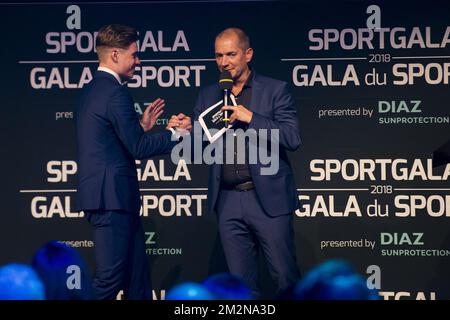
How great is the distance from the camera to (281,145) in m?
5.41

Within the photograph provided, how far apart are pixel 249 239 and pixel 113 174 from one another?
1.00m

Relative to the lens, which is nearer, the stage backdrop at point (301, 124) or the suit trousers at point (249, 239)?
the suit trousers at point (249, 239)

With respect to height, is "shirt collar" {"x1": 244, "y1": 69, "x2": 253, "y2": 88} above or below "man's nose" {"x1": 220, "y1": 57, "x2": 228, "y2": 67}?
below

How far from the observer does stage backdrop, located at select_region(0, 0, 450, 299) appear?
20.9ft

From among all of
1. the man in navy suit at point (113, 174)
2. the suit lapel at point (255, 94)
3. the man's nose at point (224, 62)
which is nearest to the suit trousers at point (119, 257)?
the man in navy suit at point (113, 174)

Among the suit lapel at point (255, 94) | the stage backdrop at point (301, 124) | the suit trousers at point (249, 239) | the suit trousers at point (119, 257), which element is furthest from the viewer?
the stage backdrop at point (301, 124)

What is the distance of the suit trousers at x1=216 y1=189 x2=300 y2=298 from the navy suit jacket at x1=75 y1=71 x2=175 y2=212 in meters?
0.61

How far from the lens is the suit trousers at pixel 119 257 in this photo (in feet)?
16.8

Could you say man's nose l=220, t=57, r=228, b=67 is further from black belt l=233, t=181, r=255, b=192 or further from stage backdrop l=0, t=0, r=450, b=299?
stage backdrop l=0, t=0, r=450, b=299

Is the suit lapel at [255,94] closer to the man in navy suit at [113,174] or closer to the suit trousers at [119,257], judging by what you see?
the man in navy suit at [113,174]

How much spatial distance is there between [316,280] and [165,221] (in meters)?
4.29

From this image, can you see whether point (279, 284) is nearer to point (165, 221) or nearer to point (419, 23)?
point (165, 221)

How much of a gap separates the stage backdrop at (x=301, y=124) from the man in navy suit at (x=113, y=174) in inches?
46.6

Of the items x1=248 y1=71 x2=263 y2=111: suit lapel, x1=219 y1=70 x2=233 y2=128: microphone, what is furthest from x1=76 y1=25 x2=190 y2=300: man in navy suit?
x1=248 y1=71 x2=263 y2=111: suit lapel
